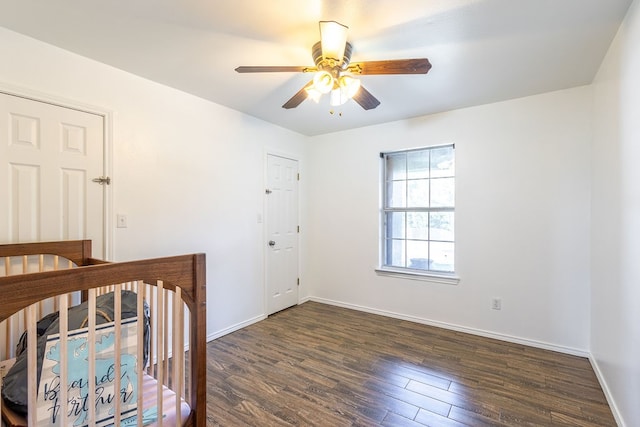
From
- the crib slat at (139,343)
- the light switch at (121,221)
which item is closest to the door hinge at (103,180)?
the light switch at (121,221)

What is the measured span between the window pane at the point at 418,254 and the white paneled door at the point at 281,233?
150cm

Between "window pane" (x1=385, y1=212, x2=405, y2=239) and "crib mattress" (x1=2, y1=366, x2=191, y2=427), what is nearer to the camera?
"crib mattress" (x1=2, y1=366, x2=191, y2=427)

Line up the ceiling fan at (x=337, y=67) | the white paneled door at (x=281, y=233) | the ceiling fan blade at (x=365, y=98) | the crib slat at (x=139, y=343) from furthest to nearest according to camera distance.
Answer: the white paneled door at (x=281, y=233)
the ceiling fan blade at (x=365, y=98)
the ceiling fan at (x=337, y=67)
the crib slat at (x=139, y=343)

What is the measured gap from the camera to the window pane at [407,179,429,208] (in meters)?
3.49

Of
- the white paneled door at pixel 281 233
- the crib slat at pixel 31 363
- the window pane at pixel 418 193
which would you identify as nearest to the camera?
the crib slat at pixel 31 363

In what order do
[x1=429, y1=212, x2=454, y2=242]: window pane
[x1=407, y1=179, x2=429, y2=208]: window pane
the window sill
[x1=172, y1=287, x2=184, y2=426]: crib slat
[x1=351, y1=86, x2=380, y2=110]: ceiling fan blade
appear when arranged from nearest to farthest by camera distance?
[x1=172, y1=287, x2=184, y2=426]: crib slat
[x1=351, y1=86, x2=380, y2=110]: ceiling fan blade
the window sill
[x1=429, y1=212, x2=454, y2=242]: window pane
[x1=407, y1=179, x2=429, y2=208]: window pane

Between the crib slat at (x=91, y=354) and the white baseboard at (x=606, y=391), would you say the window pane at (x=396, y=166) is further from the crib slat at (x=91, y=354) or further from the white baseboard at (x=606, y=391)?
the crib slat at (x=91, y=354)

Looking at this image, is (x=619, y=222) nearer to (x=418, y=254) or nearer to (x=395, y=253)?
(x=418, y=254)

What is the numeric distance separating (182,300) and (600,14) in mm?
2702

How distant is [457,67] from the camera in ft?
7.46

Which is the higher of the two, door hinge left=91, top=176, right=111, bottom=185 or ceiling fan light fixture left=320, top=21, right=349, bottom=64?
ceiling fan light fixture left=320, top=21, right=349, bottom=64

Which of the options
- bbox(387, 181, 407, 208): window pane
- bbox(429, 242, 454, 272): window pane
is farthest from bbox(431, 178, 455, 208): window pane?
bbox(429, 242, 454, 272): window pane

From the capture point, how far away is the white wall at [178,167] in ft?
6.81

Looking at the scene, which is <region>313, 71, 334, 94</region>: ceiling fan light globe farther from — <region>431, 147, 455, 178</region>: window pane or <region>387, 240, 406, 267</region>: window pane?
<region>387, 240, 406, 267</region>: window pane
